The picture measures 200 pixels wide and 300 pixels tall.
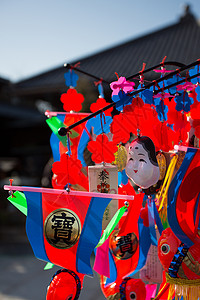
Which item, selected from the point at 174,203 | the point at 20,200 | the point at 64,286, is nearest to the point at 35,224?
the point at 20,200

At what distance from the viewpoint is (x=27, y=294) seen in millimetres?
2984

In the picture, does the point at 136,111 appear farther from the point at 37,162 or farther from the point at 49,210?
the point at 37,162

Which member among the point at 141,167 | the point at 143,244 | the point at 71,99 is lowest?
the point at 143,244

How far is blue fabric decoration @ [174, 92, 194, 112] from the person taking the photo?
90 centimetres

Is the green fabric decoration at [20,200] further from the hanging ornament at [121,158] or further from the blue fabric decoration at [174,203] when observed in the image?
the blue fabric decoration at [174,203]

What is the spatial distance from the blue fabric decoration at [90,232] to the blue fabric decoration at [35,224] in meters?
0.12

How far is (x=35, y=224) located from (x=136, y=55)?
5499mm

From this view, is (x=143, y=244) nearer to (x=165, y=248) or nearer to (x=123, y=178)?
(x=165, y=248)

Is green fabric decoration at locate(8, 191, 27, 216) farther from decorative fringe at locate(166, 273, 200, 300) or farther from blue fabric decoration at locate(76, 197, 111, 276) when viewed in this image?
decorative fringe at locate(166, 273, 200, 300)

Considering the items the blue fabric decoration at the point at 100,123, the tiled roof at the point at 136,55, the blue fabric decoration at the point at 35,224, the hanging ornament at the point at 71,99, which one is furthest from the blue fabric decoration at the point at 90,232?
the tiled roof at the point at 136,55

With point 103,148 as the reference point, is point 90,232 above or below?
below

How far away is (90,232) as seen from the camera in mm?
920

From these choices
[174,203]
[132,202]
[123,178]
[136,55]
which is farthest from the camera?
[136,55]

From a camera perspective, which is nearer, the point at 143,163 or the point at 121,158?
the point at 143,163
